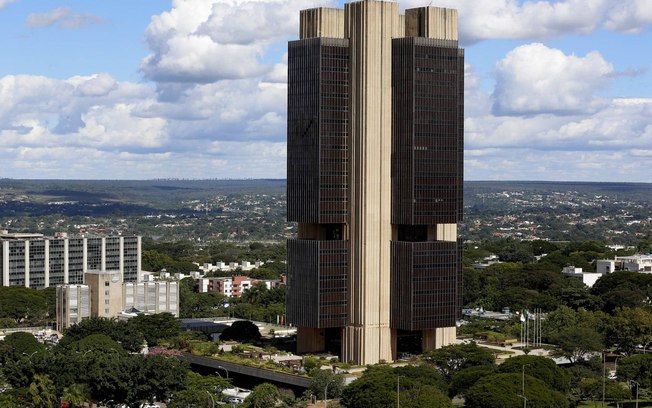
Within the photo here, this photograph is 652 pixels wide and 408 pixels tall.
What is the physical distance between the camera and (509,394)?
99312 millimetres

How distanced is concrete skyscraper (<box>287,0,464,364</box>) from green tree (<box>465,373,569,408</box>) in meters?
23.8

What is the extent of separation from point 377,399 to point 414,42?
38.6 m

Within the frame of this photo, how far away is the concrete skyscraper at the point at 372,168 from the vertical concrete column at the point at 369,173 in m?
0.09

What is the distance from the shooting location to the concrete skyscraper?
412ft

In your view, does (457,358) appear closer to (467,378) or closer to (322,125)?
(467,378)

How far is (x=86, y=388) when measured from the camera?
108 m

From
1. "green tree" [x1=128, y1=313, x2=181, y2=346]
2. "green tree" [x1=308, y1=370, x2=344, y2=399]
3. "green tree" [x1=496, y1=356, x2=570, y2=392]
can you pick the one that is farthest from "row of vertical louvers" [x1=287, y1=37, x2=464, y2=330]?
"green tree" [x1=128, y1=313, x2=181, y2=346]

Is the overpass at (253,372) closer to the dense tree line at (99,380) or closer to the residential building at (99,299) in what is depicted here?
the dense tree line at (99,380)

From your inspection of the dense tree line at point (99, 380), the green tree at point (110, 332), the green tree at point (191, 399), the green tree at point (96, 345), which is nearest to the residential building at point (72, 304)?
the green tree at point (110, 332)

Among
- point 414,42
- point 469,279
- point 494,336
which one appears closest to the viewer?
point 414,42

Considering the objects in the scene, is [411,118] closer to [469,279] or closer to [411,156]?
[411,156]

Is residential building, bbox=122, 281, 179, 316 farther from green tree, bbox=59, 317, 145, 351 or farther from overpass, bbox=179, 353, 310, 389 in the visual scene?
overpass, bbox=179, 353, 310, 389

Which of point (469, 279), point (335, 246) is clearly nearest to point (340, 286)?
point (335, 246)

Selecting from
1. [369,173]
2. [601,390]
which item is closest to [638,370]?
[601,390]
